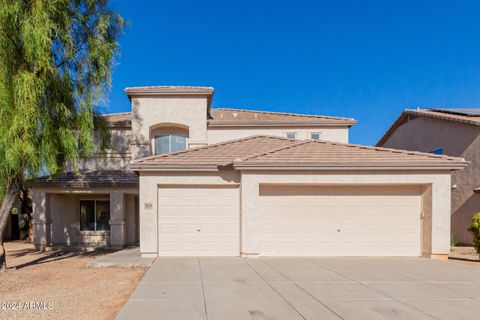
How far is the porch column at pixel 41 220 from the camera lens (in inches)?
534

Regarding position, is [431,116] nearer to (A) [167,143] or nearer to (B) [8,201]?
(A) [167,143]

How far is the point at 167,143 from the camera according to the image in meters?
16.0

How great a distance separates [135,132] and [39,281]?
8633mm

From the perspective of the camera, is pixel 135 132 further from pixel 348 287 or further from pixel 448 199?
pixel 448 199

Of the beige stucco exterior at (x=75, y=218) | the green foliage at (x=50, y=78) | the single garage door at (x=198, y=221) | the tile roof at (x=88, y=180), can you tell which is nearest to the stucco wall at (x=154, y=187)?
the single garage door at (x=198, y=221)

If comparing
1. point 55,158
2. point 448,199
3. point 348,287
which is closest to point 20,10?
point 55,158

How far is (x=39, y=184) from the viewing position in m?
13.6

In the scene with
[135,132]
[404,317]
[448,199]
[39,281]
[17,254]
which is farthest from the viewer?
[135,132]

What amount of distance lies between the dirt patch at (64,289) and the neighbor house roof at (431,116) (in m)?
16.3

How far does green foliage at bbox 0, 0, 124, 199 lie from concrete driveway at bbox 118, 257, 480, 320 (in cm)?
464

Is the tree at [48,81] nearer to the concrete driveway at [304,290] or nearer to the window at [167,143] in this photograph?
the concrete driveway at [304,290]

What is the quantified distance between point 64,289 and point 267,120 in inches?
517

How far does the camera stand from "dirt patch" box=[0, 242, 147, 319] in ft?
18.6

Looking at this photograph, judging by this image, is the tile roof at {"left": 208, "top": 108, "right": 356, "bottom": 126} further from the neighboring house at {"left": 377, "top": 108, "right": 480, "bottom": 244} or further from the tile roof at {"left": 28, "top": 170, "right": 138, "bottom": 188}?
the tile roof at {"left": 28, "top": 170, "right": 138, "bottom": 188}
